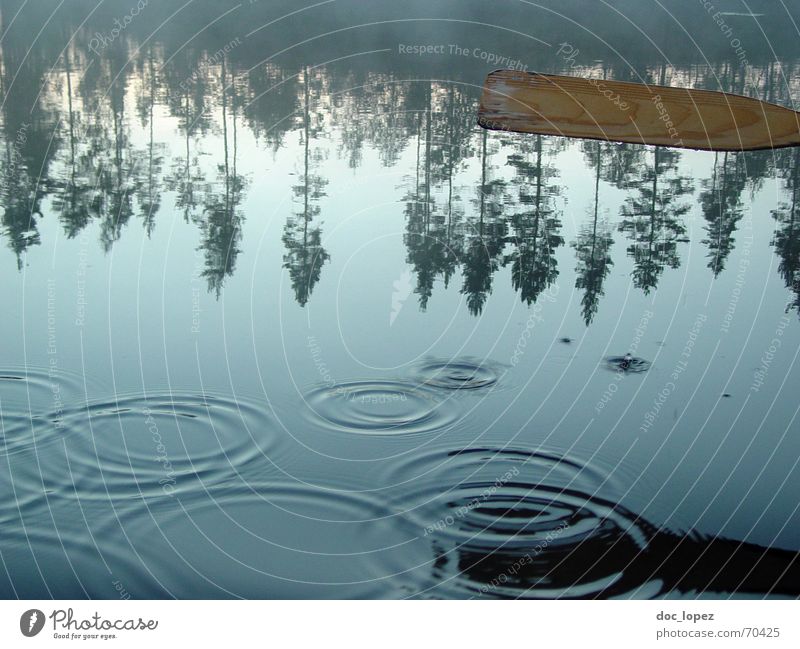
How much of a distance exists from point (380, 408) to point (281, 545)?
1.63 meters

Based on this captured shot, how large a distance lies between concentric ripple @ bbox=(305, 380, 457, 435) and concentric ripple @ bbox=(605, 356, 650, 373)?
1150 millimetres

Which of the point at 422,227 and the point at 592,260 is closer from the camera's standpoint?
the point at 592,260

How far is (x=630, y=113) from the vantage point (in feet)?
10.6

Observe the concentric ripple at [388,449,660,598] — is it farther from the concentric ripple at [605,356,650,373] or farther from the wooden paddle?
the wooden paddle

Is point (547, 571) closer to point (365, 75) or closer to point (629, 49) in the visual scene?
point (365, 75)

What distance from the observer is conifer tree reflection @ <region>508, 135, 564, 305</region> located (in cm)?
750

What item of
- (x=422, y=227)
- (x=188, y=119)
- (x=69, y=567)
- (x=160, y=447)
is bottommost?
(x=69, y=567)

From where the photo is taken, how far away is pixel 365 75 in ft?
52.1

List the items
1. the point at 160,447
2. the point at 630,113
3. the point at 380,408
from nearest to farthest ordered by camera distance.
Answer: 1. the point at 630,113
2. the point at 160,447
3. the point at 380,408

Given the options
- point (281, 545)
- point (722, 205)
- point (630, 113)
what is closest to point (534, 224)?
point (722, 205)

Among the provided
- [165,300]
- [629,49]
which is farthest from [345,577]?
[629,49]

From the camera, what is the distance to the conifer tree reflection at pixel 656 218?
7832 millimetres

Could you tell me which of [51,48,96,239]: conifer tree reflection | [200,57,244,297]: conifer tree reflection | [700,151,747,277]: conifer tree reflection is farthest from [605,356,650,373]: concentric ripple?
[51,48,96,239]: conifer tree reflection

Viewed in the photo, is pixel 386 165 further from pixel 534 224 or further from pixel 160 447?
pixel 160 447
